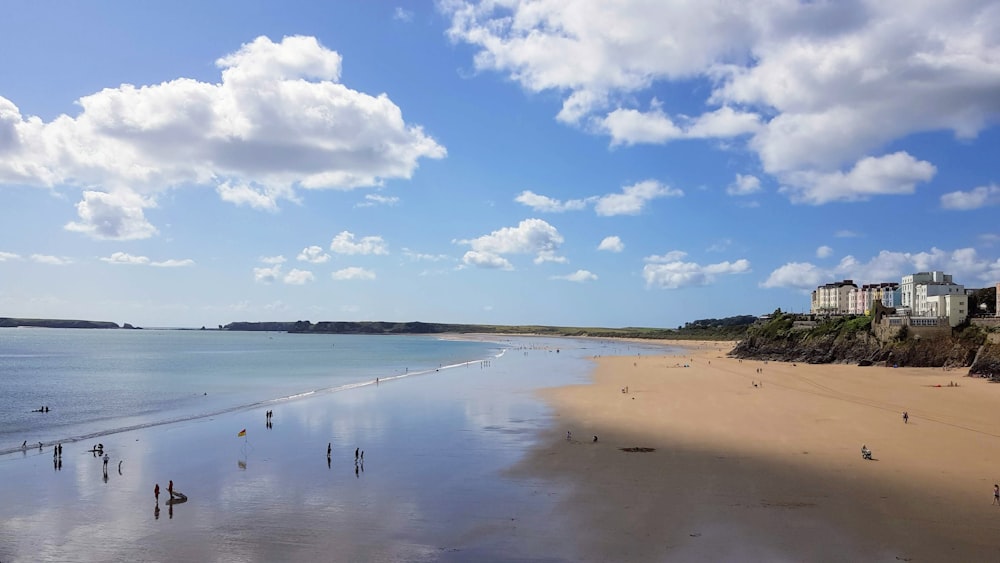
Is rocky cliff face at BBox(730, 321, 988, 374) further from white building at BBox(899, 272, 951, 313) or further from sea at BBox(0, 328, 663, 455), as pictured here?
sea at BBox(0, 328, 663, 455)

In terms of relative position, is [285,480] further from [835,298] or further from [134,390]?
[835,298]

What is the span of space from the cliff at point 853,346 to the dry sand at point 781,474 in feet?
50.8

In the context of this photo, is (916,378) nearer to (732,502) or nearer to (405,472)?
(732,502)

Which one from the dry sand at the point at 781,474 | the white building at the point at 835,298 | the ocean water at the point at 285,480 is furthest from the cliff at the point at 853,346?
the ocean water at the point at 285,480

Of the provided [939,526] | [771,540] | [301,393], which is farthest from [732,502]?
[301,393]

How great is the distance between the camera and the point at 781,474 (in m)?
23.2

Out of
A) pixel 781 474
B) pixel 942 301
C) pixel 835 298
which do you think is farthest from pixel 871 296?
pixel 781 474

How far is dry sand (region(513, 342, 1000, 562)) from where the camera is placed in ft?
53.2

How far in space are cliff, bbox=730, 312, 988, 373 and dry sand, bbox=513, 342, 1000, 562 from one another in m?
15.5

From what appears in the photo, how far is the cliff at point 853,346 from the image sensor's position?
2323 inches

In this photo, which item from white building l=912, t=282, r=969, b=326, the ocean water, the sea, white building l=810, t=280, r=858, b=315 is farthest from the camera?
white building l=810, t=280, r=858, b=315

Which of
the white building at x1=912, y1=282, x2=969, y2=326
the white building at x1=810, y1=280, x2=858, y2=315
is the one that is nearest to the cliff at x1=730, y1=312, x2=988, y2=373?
the white building at x1=912, y1=282, x2=969, y2=326

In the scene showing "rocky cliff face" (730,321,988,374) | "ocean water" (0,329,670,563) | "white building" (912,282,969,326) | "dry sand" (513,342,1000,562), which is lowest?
"ocean water" (0,329,670,563)

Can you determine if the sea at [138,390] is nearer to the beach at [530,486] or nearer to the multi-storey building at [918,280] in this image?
the beach at [530,486]
